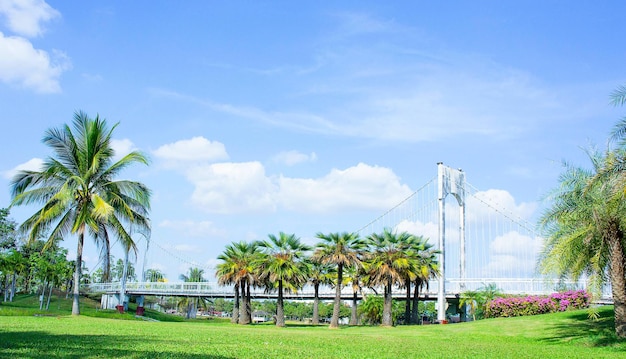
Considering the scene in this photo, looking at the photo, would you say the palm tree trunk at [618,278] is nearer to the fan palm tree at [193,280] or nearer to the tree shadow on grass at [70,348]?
the tree shadow on grass at [70,348]

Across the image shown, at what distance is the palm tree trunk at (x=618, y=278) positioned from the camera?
66.5ft

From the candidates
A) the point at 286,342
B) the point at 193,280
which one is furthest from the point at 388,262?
the point at 193,280

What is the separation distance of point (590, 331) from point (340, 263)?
765 inches

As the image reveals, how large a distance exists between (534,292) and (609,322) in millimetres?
19714

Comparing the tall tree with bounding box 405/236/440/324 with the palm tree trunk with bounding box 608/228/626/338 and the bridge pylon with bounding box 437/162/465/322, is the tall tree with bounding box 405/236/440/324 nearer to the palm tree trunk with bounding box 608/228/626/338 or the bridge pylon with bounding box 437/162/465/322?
the bridge pylon with bounding box 437/162/465/322

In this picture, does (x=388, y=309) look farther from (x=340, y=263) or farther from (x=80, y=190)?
(x=80, y=190)

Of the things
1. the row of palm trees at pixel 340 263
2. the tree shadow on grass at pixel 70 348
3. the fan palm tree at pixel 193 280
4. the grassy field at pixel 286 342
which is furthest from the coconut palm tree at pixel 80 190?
the fan palm tree at pixel 193 280

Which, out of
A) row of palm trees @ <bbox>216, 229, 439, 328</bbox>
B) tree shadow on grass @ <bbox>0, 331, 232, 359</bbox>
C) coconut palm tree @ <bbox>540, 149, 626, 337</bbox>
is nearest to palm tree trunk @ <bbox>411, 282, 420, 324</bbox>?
row of palm trees @ <bbox>216, 229, 439, 328</bbox>

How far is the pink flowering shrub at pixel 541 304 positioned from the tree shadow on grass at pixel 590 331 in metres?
5.76

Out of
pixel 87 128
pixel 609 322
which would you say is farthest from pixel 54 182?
pixel 609 322

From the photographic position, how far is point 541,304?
37.6m

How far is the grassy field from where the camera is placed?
11531mm

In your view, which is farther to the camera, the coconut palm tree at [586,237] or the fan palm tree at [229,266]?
the fan palm tree at [229,266]

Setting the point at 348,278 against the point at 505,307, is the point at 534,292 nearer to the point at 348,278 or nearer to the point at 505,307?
the point at 505,307
